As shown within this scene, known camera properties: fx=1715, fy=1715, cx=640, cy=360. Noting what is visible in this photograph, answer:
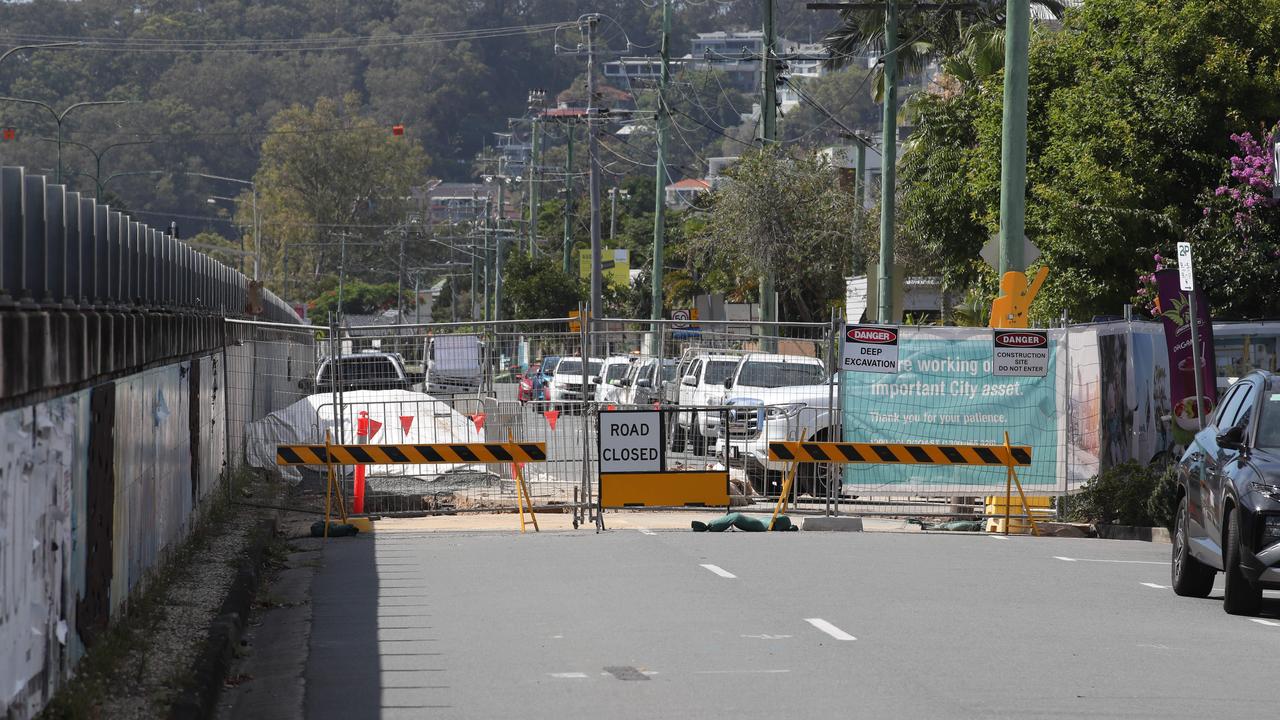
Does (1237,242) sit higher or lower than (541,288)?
lower

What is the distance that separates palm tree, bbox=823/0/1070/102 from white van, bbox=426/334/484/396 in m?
15.9

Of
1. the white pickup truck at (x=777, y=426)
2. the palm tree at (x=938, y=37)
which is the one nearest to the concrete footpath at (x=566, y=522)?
the white pickup truck at (x=777, y=426)

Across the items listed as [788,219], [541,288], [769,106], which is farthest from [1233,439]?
[541,288]

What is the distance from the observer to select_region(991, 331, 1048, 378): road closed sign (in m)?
21.0

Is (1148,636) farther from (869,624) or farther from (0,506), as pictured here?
(0,506)

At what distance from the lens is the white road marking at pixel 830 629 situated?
36.4ft

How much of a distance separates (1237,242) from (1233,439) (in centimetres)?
1344

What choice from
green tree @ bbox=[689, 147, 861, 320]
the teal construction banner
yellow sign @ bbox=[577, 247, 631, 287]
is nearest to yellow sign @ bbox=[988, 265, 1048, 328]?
the teal construction banner

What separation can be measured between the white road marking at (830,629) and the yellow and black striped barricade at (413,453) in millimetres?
7785

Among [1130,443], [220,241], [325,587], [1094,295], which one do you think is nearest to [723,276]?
[1094,295]

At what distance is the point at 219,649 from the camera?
9.95 meters

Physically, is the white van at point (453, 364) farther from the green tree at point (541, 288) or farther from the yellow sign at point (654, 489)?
the green tree at point (541, 288)

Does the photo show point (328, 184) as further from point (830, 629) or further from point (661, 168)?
point (830, 629)

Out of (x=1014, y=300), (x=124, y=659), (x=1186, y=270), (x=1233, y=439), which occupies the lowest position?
(x=124, y=659)
